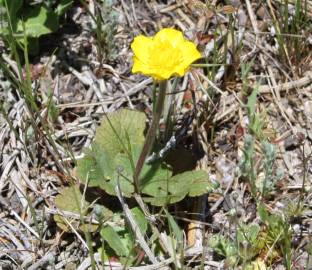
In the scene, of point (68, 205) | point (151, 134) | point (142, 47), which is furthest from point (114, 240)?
point (142, 47)

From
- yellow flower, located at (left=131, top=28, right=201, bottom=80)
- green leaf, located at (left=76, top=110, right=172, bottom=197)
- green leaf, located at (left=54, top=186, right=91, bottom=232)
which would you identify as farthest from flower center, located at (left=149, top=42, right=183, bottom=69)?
green leaf, located at (left=54, top=186, right=91, bottom=232)

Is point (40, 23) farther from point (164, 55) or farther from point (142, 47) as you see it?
point (164, 55)

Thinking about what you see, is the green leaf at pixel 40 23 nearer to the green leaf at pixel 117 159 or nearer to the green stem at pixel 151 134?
the green leaf at pixel 117 159

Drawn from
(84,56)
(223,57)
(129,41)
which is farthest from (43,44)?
(223,57)

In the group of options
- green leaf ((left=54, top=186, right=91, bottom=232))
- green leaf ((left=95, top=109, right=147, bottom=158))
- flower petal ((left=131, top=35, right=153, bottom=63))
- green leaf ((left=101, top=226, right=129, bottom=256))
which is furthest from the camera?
green leaf ((left=95, top=109, right=147, bottom=158))

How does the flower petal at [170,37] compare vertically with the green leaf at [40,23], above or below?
above

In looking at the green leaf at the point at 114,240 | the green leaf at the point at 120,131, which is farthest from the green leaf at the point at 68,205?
the green leaf at the point at 120,131

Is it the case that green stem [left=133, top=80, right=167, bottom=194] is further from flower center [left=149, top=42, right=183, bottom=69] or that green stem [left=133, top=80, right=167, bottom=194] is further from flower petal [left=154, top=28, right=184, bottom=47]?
flower petal [left=154, top=28, right=184, bottom=47]
